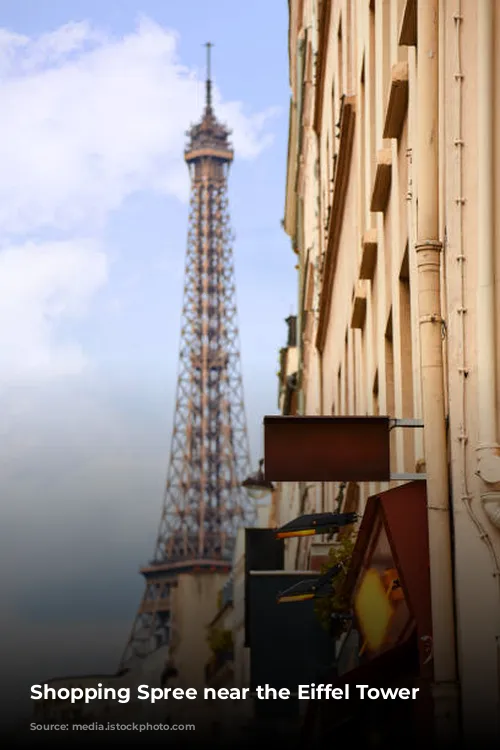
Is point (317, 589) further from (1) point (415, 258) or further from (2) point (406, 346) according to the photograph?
(1) point (415, 258)

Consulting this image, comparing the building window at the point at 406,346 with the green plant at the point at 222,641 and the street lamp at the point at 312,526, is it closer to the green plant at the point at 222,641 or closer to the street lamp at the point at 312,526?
the street lamp at the point at 312,526

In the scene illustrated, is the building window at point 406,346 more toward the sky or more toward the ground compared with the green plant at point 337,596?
more toward the sky

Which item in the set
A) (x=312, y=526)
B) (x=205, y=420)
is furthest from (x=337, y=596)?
(x=205, y=420)

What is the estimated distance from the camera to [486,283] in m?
9.33

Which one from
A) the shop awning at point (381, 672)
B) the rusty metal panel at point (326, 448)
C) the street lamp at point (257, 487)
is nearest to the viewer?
the rusty metal panel at point (326, 448)

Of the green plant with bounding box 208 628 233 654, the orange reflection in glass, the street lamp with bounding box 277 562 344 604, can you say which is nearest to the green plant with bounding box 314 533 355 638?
the street lamp with bounding box 277 562 344 604

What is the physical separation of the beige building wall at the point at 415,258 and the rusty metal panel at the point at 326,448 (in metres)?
0.58

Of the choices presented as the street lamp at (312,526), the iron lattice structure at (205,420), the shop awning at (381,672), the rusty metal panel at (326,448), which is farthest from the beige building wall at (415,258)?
the iron lattice structure at (205,420)

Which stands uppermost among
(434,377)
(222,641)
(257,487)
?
(257,487)

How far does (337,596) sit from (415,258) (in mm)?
5080

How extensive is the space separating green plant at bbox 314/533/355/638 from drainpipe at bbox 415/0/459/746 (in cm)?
552

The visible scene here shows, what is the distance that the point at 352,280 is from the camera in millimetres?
20031

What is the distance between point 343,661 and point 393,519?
38.4ft

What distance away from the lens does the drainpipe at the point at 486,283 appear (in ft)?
30.0
